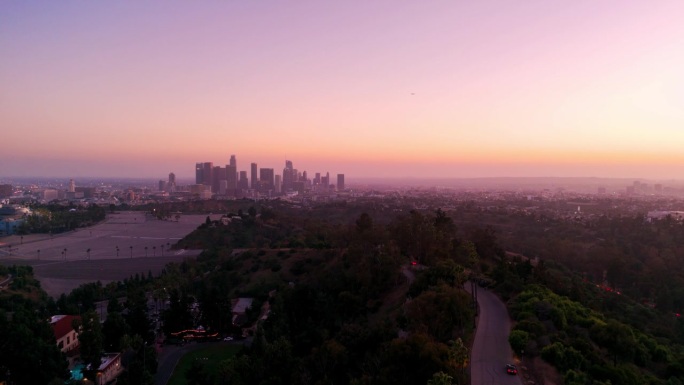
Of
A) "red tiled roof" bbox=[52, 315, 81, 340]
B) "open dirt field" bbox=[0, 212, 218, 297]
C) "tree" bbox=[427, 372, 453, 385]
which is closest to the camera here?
"tree" bbox=[427, 372, 453, 385]

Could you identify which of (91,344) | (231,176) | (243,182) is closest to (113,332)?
(91,344)

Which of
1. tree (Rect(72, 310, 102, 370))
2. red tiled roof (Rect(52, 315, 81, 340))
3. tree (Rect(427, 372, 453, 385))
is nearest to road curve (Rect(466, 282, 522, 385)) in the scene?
Result: tree (Rect(427, 372, 453, 385))

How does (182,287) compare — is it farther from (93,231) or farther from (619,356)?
(93,231)

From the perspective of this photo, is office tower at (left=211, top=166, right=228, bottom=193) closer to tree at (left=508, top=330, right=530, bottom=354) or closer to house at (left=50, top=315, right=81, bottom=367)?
house at (left=50, top=315, right=81, bottom=367)

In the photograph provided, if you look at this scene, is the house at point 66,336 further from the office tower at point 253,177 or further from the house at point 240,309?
the office tower at point 253,177

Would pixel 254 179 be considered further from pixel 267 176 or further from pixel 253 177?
pixel 267 176

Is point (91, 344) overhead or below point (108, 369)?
overhead

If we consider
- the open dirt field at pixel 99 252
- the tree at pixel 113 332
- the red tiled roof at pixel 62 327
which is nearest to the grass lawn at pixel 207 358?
the tree at pixel 113 332
